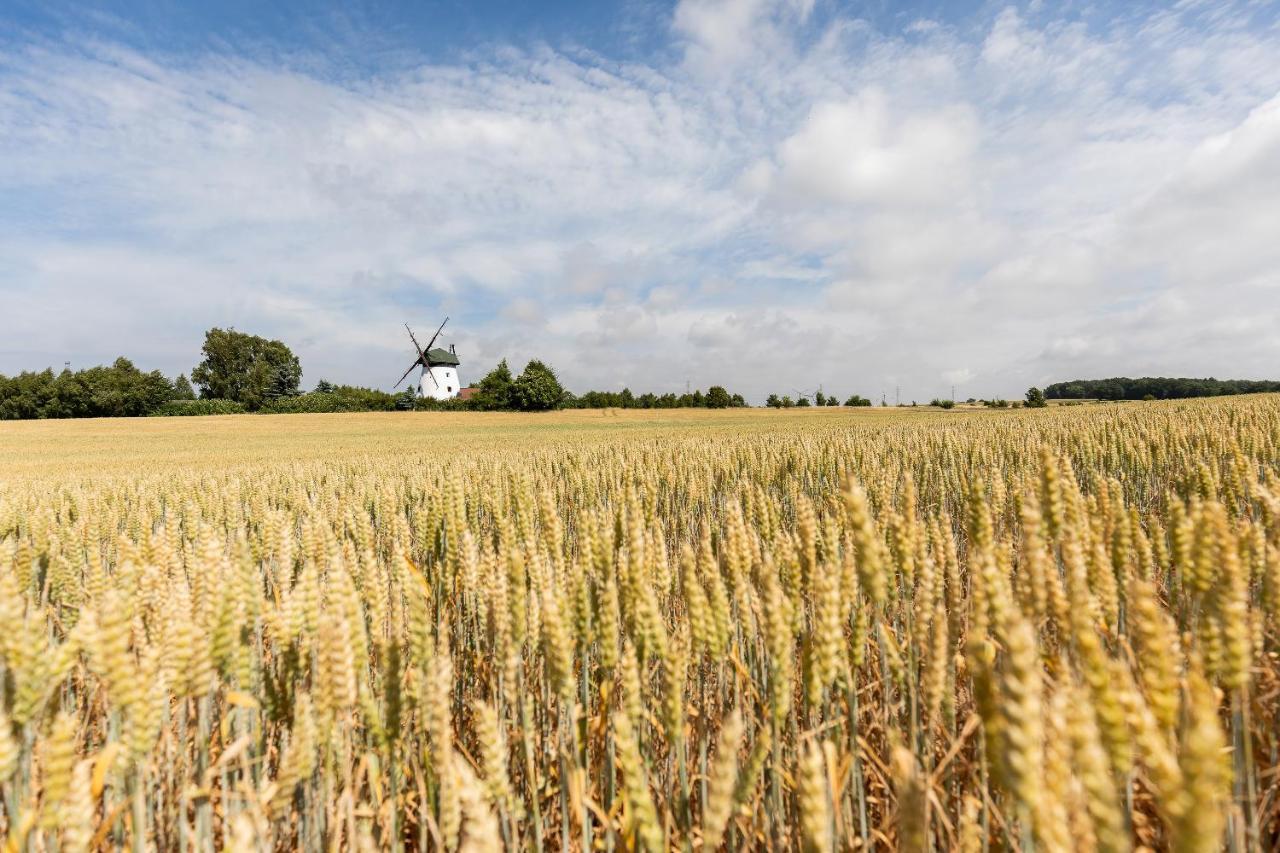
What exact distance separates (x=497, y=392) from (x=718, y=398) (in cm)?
2874

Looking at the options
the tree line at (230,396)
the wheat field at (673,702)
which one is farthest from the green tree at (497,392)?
the wheat field at (673,702)

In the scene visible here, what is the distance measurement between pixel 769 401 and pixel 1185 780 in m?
80.4

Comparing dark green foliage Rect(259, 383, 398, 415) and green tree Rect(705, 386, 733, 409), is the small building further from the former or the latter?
green tree Rect(705, 386, 733, 409)

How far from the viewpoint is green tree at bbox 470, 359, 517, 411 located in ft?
232

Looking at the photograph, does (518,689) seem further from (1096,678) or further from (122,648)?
(1096,678)

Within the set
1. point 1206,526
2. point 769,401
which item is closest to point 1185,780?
point 1206,526

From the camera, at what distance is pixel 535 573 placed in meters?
2.36

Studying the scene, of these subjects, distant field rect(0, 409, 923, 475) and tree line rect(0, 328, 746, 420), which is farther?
tree line rect(0, 328, 746, 420)

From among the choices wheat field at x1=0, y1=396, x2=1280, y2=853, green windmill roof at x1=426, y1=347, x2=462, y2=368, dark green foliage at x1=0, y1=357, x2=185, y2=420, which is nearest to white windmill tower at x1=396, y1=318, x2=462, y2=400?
green windmill roof at x1=426, y1=347, x2=462, y2=368

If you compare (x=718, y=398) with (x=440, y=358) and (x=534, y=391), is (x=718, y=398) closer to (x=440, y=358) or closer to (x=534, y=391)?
(x=534, y=391)

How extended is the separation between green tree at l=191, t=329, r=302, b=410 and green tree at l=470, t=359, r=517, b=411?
129 ft

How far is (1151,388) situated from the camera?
10056 cm

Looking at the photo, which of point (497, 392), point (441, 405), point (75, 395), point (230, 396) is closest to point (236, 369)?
point (230, 396)

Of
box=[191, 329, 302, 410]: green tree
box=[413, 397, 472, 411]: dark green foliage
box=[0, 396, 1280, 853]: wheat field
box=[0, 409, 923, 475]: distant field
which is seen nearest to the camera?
box=[0, 396, 1280, 853]: wheat field
